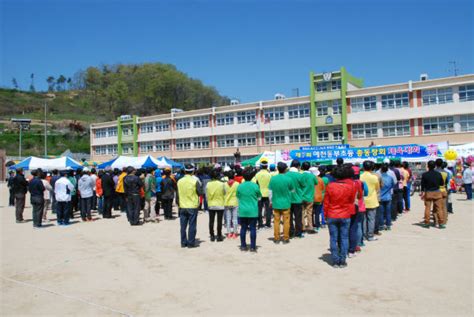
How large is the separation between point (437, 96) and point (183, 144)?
32913mm

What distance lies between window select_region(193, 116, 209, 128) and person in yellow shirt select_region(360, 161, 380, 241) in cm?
4428

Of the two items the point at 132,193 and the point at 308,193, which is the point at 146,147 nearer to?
the point at 132,193

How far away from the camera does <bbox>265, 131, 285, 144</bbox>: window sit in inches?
1801

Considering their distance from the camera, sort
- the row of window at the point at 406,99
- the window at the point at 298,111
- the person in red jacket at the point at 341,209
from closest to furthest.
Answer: the person in red jacket at the point at 341,209
the row of window at the point at 406,99
the window at the point at 298,111

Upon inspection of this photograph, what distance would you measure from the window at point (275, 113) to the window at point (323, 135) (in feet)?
17.2

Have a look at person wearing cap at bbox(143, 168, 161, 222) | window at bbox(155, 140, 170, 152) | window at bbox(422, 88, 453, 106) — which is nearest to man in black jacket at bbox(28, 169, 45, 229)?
person wearing cap at bbox(143, 168, 161, 222)

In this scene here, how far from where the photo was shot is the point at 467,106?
34.6 meters

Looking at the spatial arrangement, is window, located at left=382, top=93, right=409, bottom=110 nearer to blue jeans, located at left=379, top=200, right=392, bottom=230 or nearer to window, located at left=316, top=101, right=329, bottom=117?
window, located at left=316, top=101, right=329, bottom=117

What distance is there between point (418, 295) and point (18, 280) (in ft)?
19.7

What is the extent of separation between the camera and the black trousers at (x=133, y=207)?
11.3 m

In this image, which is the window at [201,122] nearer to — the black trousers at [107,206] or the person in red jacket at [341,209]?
the black trousers at [107,206]

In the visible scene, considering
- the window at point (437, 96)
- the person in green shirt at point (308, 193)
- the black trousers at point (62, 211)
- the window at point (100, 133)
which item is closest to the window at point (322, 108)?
the window at point (437, 96)

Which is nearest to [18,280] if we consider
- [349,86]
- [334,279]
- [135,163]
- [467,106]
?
[334,279]

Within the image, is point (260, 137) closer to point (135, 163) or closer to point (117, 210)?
point (135, 163)
